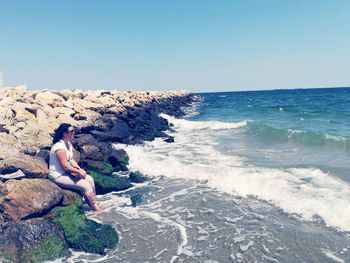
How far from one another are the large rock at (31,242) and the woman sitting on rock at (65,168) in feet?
4.46

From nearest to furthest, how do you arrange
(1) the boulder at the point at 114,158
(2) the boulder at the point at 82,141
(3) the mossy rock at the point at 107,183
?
(3) the mossy rock at the point at 107,183, (2) the boulder at the point at 82,141, (1) the boulder at the point at 114,158

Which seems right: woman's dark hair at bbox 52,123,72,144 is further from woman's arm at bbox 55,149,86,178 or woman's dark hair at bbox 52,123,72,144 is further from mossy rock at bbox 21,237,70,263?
mossy rock at bbox 21,237,70,263

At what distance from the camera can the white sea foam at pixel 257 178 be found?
7.59m

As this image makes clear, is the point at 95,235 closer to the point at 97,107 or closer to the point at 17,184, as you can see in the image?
the point at 17,184

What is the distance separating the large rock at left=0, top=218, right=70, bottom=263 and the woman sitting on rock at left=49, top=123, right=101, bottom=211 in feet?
4.46

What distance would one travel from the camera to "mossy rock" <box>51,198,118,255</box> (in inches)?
234

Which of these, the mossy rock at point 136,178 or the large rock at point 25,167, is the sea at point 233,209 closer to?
the mossy rock at point 136,178

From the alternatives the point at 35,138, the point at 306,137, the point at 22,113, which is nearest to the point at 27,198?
the point at 35,138

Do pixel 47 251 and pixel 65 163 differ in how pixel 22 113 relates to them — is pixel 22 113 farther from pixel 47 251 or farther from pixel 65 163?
pixel 47 251

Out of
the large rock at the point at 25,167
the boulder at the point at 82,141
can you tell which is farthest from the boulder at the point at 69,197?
the boulder at the point at 82,141

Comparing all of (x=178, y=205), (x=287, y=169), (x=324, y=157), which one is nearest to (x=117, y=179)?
(x=178, y=205)

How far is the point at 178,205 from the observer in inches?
324

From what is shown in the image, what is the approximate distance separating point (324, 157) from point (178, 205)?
7.75 m

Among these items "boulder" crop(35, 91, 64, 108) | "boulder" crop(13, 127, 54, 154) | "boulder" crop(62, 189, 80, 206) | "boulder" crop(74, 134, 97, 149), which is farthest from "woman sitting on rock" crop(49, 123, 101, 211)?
"boulder" crop(35, 91, 64, 108)
